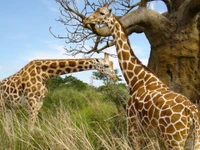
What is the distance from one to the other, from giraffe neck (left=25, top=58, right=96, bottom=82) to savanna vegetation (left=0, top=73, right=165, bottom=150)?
487mm

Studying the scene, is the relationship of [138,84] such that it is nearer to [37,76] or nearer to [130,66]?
[130,66]

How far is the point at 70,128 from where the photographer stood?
3.07 metres

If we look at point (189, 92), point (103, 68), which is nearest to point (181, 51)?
point (189, 92)

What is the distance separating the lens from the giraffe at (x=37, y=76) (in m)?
5.16

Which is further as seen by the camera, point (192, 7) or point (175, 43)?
point (175, 43)

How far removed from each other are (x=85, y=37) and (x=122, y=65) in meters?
4.62

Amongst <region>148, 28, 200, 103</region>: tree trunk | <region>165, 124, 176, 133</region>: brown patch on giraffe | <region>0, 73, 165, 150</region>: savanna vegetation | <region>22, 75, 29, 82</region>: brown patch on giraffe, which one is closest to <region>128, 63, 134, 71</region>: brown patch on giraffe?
<region>0, 73, 165, 150</region>: savanna vegetation

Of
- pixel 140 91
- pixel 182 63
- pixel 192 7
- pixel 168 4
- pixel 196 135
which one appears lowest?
pixel 196 135

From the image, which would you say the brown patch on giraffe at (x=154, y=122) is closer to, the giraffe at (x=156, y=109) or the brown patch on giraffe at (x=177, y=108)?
the giraffe at (x=156, y=109)

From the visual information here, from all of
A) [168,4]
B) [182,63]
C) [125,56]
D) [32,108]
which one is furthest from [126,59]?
[168,4]

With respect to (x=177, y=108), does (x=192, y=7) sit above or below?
above

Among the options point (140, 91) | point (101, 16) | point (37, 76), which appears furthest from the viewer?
point (37, 76)

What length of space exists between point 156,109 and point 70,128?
82 cm

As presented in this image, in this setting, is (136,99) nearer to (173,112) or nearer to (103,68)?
(173,112)
